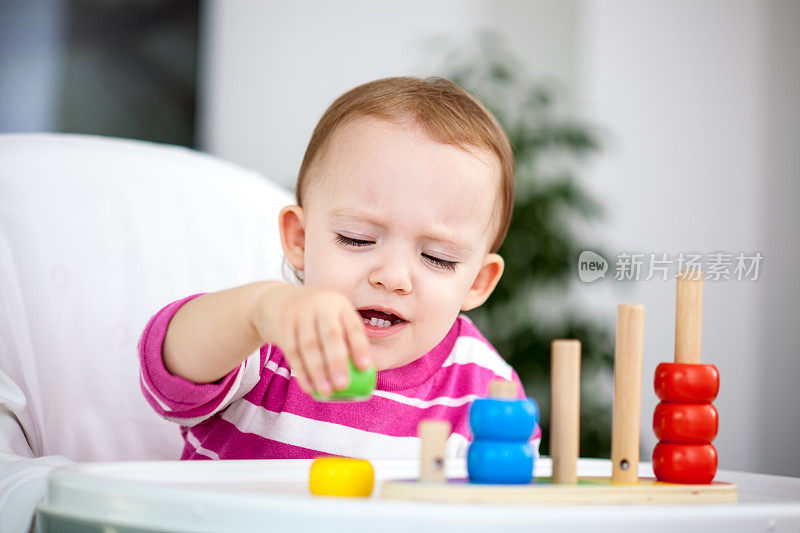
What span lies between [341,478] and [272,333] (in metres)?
0.10

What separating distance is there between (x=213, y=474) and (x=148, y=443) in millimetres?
441

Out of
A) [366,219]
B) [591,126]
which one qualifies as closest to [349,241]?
[366,219]

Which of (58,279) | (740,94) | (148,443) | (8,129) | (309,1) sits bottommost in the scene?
(148,443)

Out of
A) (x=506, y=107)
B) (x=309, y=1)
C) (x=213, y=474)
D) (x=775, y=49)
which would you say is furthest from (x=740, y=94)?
(x=213, y=474)

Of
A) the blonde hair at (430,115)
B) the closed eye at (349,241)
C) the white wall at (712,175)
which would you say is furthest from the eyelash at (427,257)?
the white wall at (712,175)

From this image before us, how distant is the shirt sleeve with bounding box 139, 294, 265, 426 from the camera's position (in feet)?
2.06

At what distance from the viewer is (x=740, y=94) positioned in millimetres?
2115

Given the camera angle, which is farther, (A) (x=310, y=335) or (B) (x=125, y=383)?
(B) (x=125, y=383)

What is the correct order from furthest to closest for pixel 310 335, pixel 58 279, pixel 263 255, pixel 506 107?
1. pixel 506 107
2. pixel 263 255
3. pixel 58 279
4. pixel 310 335

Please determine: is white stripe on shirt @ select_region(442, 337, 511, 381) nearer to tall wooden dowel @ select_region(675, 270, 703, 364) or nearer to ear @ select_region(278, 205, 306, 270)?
ear @ select_region(278, 205, 306, 270)

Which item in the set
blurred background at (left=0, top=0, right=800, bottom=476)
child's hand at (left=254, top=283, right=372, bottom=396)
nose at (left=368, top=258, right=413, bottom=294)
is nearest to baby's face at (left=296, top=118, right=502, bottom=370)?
nose at (left=368, top=258, right=413, bottom=294)

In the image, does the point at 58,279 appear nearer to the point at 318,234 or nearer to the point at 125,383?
the point at 125,383

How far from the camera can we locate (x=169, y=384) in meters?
0.63

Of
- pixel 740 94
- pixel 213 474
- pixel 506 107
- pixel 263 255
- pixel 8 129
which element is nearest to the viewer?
pixel 213 474
